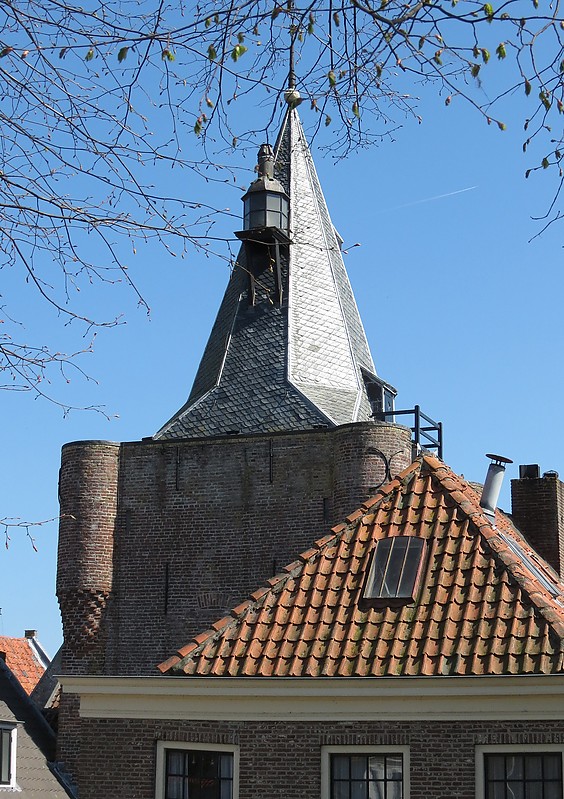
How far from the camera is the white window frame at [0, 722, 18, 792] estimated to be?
55.9 feet

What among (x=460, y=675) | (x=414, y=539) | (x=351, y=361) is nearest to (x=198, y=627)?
(x=351, y=361)

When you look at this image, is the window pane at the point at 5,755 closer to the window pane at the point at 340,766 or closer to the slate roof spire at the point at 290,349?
the slate roof spire at the point at 290,349

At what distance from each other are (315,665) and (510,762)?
1.96m

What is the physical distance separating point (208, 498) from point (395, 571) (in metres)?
7.77

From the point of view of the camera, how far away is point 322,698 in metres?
11.6

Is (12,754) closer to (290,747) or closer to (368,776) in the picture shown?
A: (290,747)

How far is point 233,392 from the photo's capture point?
21500 mm

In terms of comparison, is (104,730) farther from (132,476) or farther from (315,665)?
(132,476)

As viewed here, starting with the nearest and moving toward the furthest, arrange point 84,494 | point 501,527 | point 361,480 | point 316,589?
1. point 316,589
2. point 501,527
3. point 361,480
4. point 84,494

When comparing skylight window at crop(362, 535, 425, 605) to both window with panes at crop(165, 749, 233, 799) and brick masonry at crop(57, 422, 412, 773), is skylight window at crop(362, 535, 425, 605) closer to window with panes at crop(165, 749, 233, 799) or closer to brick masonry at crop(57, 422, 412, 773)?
window with panes at crop(165, 749, 233, 799)

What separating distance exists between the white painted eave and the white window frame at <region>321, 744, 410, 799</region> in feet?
0.85

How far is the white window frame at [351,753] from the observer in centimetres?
1125

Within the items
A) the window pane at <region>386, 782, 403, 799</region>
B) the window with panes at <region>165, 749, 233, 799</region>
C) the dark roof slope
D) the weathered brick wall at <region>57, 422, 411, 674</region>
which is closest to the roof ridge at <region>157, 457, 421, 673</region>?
the window with panes at <region>165, 749, 233, 799</region>

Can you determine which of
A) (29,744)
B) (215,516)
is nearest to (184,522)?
(215,516)
